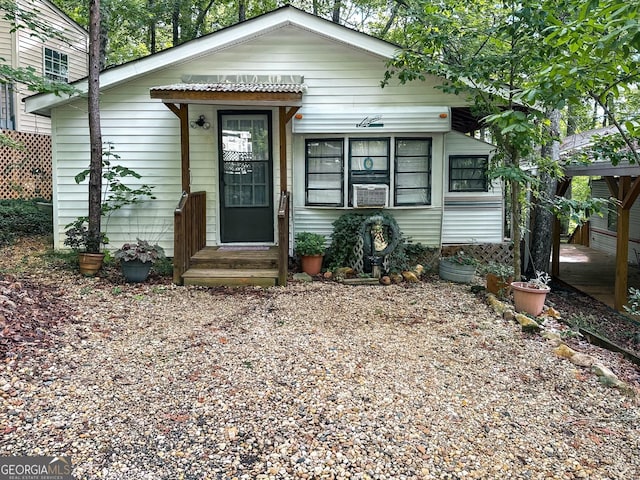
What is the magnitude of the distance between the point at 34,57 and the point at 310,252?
10527 millimetres

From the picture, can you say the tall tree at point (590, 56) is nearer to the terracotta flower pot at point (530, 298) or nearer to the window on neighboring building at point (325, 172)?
the terracotta flower pot at point (530, 298)

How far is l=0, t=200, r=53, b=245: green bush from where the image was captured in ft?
28.7

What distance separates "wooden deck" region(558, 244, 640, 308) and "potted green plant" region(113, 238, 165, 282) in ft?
23.8

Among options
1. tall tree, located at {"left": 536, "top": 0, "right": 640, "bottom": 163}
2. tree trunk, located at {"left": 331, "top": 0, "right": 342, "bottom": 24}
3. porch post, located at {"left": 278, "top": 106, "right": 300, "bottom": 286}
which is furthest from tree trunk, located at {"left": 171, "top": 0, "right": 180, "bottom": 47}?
tall tree, located at {"left": 536, "top": 0, "right": 640, "bottom": 163}

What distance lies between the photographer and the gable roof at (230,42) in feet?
22.3

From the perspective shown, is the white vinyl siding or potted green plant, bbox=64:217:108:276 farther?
the white vinyl siding

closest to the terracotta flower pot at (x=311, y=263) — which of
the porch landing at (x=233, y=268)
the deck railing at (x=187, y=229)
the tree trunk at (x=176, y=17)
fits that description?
the porch landing at (x=233, y=268)

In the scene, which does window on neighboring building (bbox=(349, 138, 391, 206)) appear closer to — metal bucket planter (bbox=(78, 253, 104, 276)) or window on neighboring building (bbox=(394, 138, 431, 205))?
window on neighboring building (bbox=(394, 138, 431, 205))

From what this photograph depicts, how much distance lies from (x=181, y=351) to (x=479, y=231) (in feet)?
18.2

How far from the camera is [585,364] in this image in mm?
3803

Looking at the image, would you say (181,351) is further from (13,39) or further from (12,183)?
(13,39)

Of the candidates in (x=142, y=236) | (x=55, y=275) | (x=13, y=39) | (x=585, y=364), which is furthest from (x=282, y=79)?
(x=13, y=39)

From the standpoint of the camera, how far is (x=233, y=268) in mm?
6434

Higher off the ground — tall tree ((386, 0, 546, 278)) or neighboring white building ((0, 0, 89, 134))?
neighboring white building ((0, 0, 89, 134))
